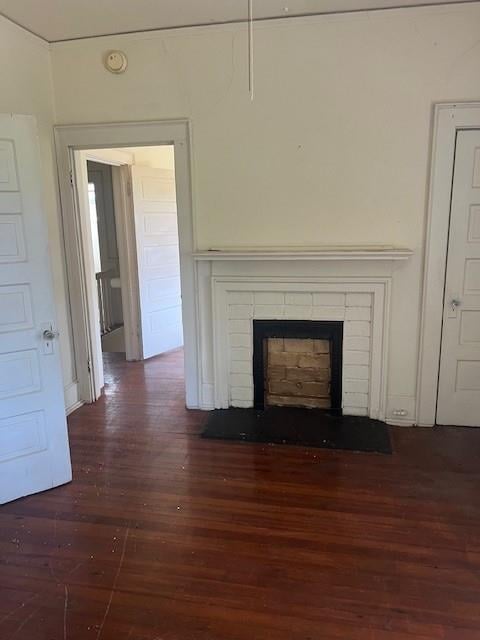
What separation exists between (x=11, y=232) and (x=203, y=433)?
1907 mm

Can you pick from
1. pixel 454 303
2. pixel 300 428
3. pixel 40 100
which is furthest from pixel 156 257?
pixel 454 303

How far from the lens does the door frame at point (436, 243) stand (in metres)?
3.21

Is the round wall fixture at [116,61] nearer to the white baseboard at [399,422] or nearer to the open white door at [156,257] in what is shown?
the open white door at [156,257]

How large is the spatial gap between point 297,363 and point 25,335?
2.04m

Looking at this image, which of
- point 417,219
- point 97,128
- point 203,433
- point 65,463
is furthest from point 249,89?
point 65,463

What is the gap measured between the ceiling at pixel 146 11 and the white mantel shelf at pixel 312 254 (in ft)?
5.12

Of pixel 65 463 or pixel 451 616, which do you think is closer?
pixel 451 616

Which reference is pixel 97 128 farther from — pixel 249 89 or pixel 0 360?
pixel 0 360

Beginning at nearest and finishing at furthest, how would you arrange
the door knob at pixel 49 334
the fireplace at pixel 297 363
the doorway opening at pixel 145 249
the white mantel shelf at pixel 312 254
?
the door knob at pixel 49 334 → the white mantel shelf at pixel 312 254 → the fireplace at pixel 297 363 → the doorway opening at pixel 145 249

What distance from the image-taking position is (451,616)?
193 cm

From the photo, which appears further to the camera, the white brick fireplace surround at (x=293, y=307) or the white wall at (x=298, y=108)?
the white brick fireplace surround at (x=293, y=307)

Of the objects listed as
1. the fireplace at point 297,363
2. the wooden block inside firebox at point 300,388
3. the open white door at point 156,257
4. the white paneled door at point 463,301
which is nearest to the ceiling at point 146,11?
the white paneled door at point 463,301

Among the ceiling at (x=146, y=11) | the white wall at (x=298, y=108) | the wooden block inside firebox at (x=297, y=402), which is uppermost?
the ceiling at (x=146, y=11)

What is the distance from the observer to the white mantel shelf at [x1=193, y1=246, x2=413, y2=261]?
10.9 ft
